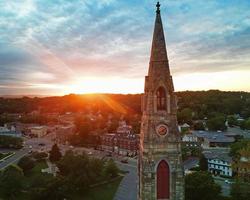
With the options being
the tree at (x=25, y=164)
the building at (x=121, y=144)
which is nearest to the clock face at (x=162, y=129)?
the tree at (x=25, y=164)

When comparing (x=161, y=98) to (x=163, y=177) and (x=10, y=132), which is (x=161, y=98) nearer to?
(x=163, y=177)

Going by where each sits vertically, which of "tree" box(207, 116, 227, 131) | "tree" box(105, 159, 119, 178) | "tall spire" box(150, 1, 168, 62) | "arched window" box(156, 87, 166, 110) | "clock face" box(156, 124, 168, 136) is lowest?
"tree" box(105, 159, 119, 178)

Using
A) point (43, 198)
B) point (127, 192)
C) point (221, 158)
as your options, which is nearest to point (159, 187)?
point (43, 198)

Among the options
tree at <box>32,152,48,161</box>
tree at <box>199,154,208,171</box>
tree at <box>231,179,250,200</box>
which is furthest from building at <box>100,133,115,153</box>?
tree at <box>231,179,250,200</box>

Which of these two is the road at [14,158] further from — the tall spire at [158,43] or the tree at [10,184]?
the tall spire at [158,43]

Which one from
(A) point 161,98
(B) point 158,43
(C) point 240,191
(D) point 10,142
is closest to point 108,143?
(D) point 10,142

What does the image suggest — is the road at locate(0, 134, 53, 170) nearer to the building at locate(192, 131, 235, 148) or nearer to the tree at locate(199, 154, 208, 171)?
the tree at locate(199, 154, 208, 171)
